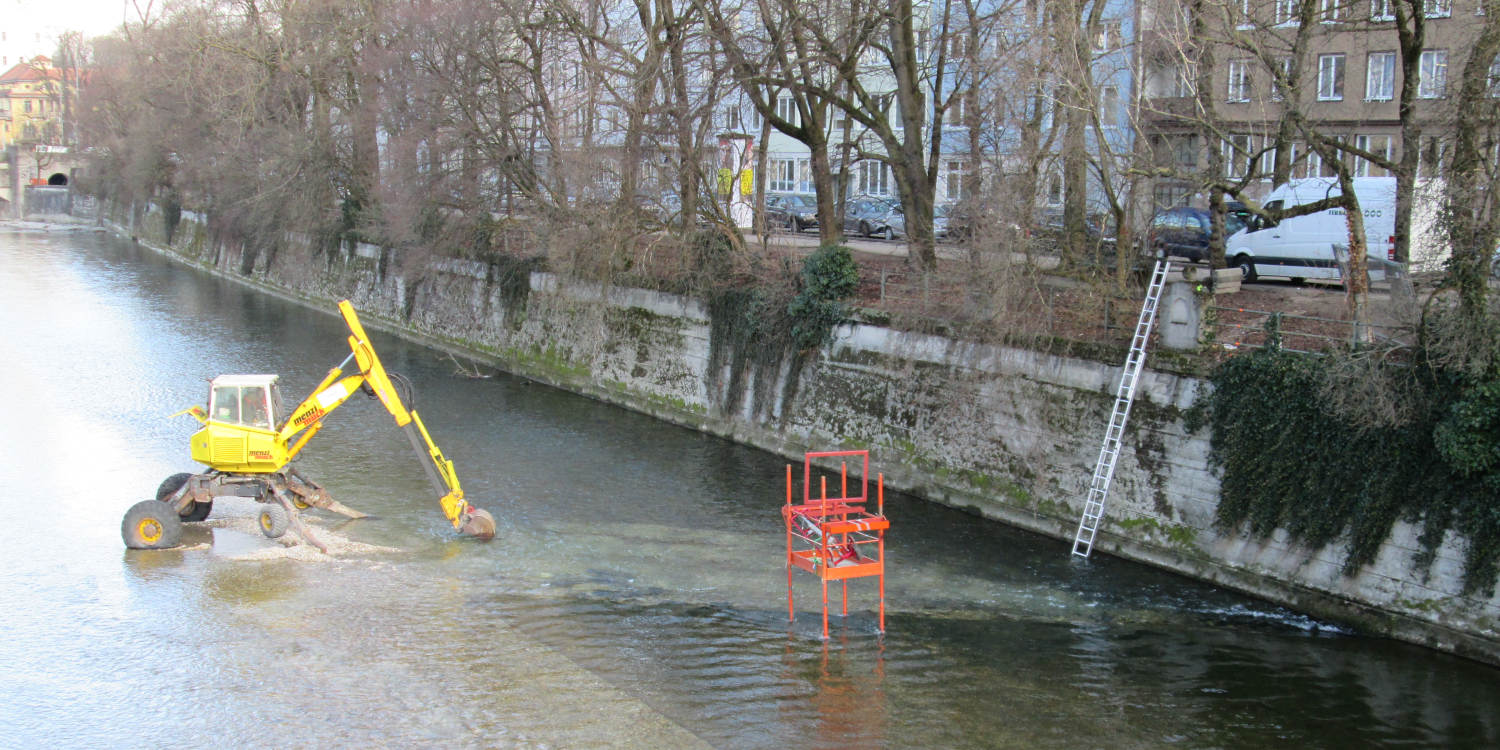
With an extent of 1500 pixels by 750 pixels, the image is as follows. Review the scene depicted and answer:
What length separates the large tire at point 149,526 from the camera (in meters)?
15.9

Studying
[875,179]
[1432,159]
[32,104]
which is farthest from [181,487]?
[32,104]

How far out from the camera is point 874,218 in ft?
114

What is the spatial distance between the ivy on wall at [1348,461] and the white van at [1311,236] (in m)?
5.44

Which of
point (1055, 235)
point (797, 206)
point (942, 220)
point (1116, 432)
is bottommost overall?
point (1116, 432)

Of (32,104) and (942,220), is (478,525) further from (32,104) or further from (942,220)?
(32,104)

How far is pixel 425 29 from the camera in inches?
1157

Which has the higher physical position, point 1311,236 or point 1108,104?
point 1108,104

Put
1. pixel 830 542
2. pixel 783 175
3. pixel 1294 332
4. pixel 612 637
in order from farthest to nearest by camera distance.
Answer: pixel 783 175
pixel 1294 332
pixel 830 542
pixel 612 637

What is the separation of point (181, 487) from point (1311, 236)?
19992 millimetres

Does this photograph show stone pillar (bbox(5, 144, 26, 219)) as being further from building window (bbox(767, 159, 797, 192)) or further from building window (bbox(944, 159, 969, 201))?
building window (bbox(944, 159, 969, 201))

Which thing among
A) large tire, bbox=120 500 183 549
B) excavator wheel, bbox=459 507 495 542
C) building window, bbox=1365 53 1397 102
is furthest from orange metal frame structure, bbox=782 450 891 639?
building window, bbox=1365 53 1397 102

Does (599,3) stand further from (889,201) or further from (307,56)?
(307,56)

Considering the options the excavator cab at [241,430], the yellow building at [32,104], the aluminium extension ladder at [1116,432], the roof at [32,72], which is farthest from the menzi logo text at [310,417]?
the roof at [32,72]

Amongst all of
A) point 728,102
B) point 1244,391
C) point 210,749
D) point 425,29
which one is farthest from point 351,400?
point 1244,391
